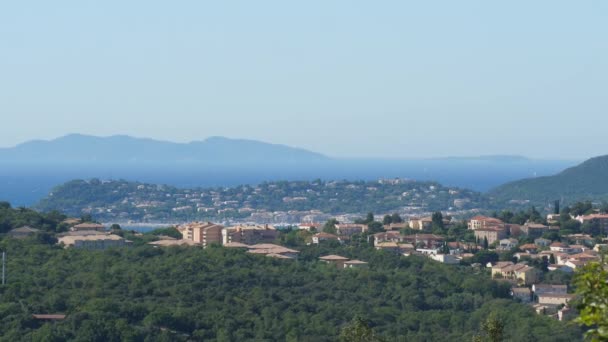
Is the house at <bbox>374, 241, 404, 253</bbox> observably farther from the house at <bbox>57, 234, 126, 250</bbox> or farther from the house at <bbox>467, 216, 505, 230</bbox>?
the house at <bbox>57, 234, 126, 250</bbox>

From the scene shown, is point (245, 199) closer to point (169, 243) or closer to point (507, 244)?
point (507, 244)

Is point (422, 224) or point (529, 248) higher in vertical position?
point (422, 224)

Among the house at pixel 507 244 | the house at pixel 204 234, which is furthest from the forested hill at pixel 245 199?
the house at pixel 507 244

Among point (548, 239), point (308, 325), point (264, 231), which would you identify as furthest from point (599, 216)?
point (308, 325)

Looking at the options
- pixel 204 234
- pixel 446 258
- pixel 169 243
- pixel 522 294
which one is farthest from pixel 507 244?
pixel 169 243

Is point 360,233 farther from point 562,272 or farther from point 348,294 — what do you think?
point 348,294
